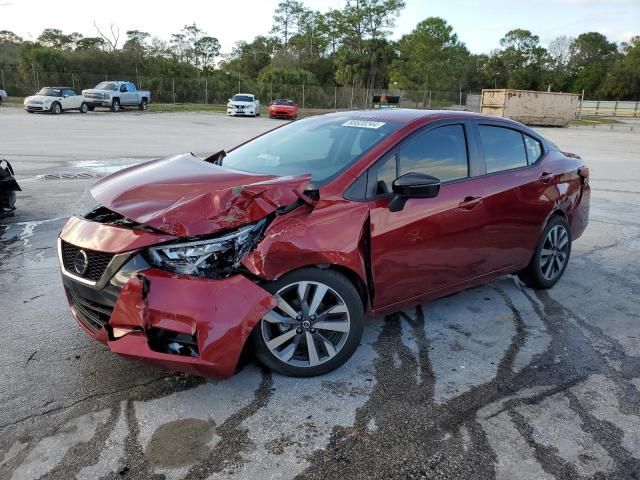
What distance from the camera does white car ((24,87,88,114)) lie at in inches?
1190

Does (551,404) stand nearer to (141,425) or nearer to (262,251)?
(262,251)

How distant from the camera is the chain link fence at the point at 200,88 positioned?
4544 cm

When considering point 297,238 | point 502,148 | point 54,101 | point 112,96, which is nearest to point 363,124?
point 502,148

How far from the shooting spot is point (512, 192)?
4410 millimetres

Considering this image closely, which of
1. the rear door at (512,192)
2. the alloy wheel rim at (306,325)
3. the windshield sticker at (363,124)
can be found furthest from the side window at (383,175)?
the rear door at (512,192)

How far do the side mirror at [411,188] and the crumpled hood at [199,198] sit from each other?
0.64 meters

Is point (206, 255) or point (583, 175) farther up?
point (583, 175)

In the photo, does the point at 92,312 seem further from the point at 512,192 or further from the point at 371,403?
the point at 512,192

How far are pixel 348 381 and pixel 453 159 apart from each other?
1.87m

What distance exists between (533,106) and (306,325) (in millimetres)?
37143

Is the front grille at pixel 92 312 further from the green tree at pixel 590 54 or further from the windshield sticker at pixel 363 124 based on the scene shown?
the green tree at pixel 590 54

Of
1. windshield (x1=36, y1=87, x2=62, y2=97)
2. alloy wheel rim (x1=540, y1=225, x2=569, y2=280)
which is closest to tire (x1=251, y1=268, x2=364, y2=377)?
alloy wheel rim (x1=540, y1=225, x2=569, y2=280)

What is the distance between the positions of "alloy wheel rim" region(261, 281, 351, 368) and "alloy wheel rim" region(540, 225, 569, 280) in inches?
99.1

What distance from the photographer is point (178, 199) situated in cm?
303
